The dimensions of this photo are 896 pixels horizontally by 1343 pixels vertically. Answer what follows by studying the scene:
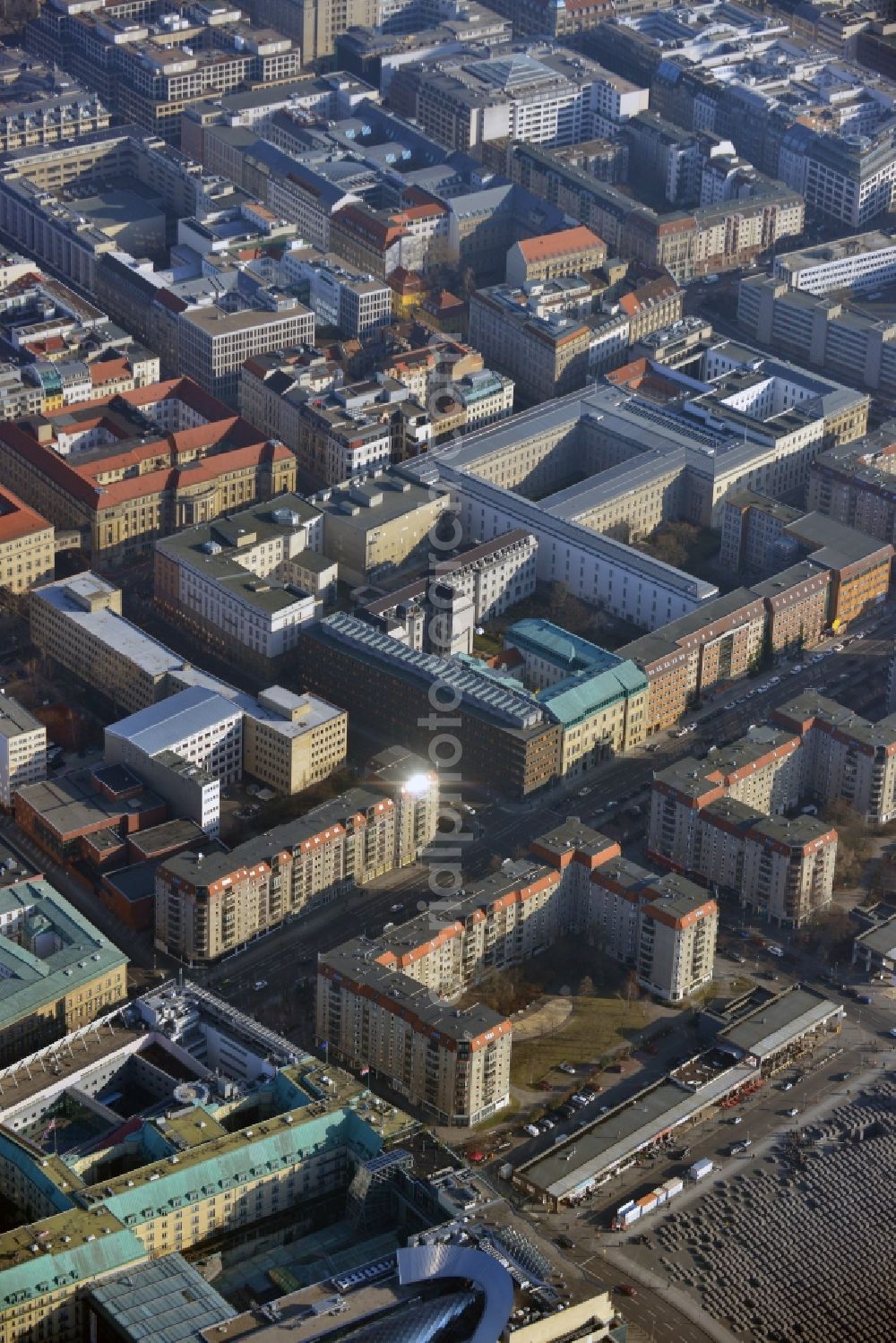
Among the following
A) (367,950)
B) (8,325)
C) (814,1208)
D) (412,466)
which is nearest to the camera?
(814,1208)

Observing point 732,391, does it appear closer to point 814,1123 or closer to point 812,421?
point 812,421

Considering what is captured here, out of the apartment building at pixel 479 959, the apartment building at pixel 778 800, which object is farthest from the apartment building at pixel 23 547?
the apartment building at pixel 778 800

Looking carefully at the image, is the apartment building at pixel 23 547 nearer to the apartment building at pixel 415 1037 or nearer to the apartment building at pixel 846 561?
the apartment building at pixel 415 1037

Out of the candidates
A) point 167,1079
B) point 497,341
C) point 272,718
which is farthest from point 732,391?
point 167,1079

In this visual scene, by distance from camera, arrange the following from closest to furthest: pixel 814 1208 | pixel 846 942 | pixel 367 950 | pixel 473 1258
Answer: pixel 473 1258
pixel 814 1208
pixel 367 950
pixel 846 942

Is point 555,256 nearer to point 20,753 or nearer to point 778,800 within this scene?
point 778,800

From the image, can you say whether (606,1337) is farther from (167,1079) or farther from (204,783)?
(204,783)

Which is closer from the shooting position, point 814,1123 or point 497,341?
point 814,1123
